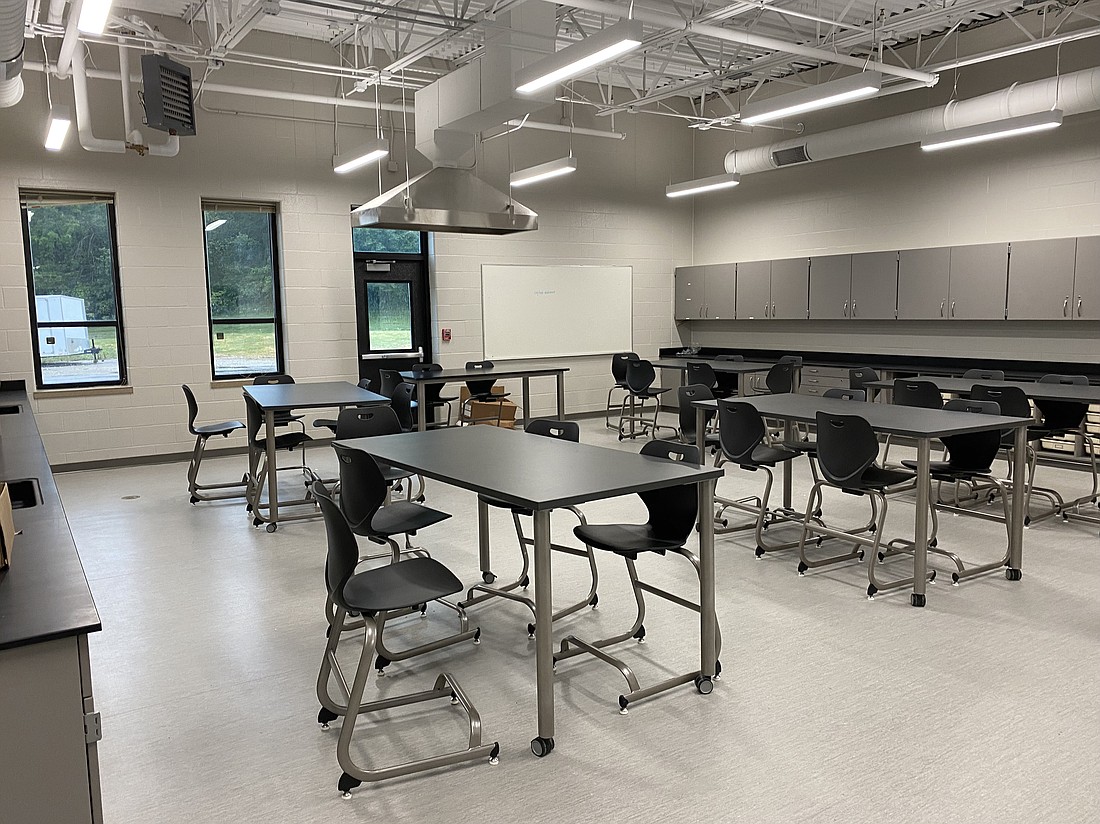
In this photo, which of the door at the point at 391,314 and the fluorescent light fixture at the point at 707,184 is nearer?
the fluorescent light fixture at the point at 707,184

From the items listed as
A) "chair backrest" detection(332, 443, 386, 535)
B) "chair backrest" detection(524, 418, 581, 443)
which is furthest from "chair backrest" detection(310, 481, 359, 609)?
"chair backrest" detection(524, 418, 581, 443)

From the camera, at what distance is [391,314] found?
9.69 meters

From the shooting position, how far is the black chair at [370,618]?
2504 millimetres

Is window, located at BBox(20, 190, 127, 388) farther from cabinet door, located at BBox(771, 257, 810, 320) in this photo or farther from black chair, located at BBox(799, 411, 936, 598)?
cabinet door, located at BBox(771, 257, 810, 320)

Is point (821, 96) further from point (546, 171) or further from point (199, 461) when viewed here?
point (199, 461)

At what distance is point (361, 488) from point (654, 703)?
1.45 m

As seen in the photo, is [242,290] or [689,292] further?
[689,292]

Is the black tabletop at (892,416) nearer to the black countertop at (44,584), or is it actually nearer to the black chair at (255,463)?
the black chair at (255,463)

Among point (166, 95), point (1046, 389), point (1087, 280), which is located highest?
point (166, 95)

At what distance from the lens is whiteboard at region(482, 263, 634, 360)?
33.4 feet

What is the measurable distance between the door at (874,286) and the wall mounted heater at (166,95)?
7064 mm

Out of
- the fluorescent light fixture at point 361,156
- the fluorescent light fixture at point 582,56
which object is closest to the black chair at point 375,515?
the fluorescent light fixture at point 582,56

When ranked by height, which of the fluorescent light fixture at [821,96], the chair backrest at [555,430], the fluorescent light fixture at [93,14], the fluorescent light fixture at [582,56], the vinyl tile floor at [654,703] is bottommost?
the vinyl tile floor at [654,703]

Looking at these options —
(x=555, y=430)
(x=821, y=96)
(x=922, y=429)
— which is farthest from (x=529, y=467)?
(x=821, y=96)
